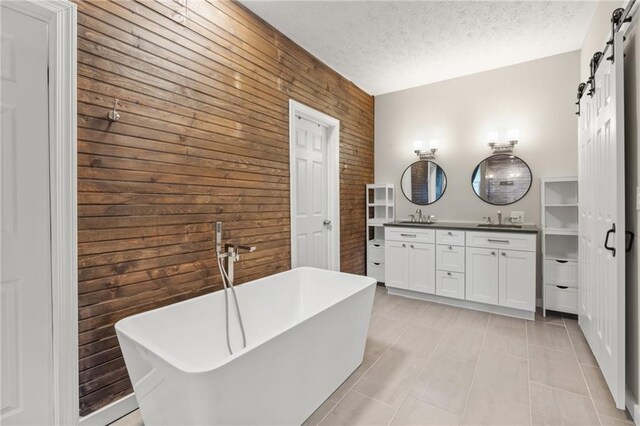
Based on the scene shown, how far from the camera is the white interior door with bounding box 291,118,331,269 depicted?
10.7 feet

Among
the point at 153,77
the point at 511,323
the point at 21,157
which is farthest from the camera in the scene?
the point at 511,323

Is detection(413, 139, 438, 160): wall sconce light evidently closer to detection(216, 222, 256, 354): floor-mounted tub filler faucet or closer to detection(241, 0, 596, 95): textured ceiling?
detection(241, 0, 596, 95): textured ceiling

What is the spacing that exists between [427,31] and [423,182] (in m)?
1.93

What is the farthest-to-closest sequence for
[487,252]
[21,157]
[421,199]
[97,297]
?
[421,199] → [487,252] → [97,297] → [21,157]

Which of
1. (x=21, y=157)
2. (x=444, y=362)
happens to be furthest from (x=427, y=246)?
(x=21, y=157)

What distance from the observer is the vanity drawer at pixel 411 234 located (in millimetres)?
3570

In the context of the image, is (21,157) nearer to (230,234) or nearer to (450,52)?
(230,234)

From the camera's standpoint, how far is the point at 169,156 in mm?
1964

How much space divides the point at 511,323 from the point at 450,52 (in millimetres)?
2899

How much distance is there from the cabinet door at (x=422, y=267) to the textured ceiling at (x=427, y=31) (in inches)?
86.0

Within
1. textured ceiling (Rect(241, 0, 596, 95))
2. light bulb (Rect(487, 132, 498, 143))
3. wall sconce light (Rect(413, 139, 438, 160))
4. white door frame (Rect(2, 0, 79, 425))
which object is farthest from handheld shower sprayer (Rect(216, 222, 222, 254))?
light bulb (Rect(487, 132, 498, 143))

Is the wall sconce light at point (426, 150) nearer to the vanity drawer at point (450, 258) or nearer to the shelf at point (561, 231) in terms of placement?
the vanity drawer at point (450, 258)

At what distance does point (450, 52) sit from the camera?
10.6 ft

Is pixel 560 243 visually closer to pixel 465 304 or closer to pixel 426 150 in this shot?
pixel 465 304
